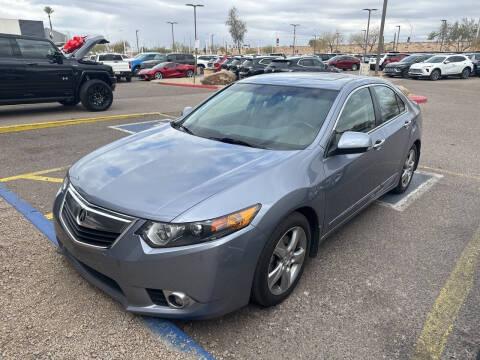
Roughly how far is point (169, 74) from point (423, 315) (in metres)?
25.7

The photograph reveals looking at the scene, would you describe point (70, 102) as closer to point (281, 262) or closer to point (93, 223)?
point (93, 223)

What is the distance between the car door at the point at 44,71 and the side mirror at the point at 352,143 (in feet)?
28.9

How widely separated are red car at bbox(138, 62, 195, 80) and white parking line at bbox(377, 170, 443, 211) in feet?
73.8

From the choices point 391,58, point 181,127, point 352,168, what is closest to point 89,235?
point 181,127

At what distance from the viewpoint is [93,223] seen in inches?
89.1

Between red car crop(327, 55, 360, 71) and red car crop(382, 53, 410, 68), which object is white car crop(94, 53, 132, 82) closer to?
red car crop(327, 55, 360, 71)

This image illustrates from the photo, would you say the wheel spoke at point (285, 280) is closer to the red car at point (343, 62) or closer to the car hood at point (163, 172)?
the car hood at point (163, 172)

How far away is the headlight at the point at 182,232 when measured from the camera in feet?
6.88

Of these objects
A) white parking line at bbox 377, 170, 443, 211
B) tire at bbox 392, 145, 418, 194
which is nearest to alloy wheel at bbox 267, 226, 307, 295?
white parking line at bbox 377, 170, 443, 211

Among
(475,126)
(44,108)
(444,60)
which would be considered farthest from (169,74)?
(475,126)

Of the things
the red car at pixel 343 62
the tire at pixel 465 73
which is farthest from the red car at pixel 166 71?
the tire at pixel 465 73

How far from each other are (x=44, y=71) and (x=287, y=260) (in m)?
9.09

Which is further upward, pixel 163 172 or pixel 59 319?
pixel 163 172

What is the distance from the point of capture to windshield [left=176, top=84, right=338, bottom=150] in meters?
3.05
